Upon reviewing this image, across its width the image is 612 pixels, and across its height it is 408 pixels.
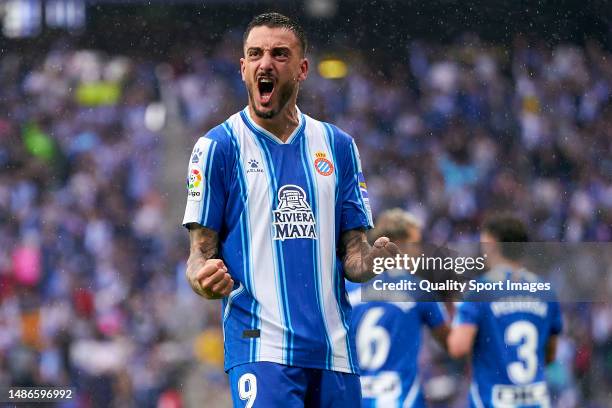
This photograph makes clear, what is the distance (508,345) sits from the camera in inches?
201

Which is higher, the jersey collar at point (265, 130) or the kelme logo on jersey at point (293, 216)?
the jersey collar at point (265, 130)

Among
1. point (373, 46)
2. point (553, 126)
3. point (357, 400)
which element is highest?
point (373, 46)

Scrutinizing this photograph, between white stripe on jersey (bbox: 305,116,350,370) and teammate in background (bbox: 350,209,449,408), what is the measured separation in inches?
79.6

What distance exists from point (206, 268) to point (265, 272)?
303mm

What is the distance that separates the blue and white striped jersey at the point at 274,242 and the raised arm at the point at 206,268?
0.12 feet

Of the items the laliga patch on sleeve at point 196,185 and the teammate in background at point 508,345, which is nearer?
the laliga patch on sleeve at point 196,185

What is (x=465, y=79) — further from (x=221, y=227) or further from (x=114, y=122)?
(x=221, y=227)

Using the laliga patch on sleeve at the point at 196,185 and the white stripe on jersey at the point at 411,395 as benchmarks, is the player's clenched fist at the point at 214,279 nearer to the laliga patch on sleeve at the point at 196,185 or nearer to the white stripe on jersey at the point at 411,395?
the laliga patch on sleeve at the point at 196,185

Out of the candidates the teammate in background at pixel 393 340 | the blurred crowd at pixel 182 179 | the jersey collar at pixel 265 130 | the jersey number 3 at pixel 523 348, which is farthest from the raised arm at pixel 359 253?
the blurred crowd at pixel 182 179

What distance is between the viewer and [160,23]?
667 cm

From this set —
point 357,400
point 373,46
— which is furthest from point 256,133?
point 373,46

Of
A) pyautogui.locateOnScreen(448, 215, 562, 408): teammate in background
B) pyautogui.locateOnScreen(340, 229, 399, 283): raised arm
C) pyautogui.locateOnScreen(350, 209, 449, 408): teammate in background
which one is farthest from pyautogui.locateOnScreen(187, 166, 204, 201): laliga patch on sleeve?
pyautogui.locateOnScreen(448, 215, 562, 408): teammate in background

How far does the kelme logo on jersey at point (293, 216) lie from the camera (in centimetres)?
312

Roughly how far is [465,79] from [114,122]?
8.10 ft
